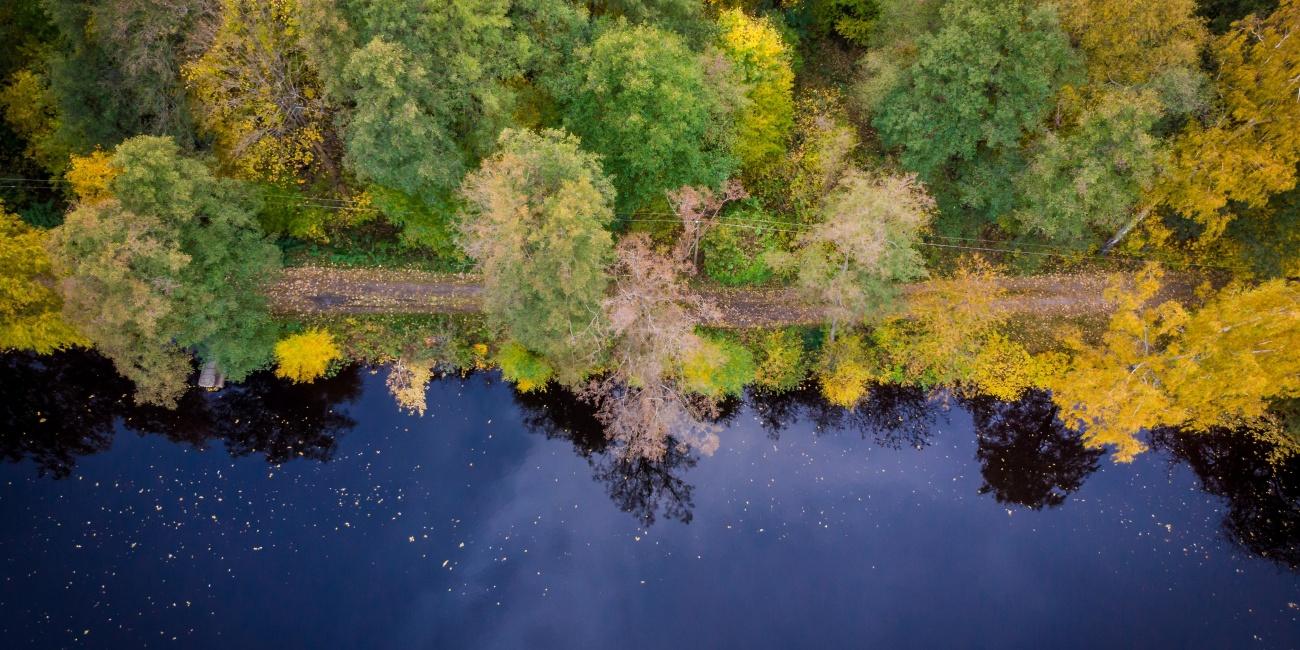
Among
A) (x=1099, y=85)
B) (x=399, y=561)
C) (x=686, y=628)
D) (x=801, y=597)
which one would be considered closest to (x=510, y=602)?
(x=399, y=561)

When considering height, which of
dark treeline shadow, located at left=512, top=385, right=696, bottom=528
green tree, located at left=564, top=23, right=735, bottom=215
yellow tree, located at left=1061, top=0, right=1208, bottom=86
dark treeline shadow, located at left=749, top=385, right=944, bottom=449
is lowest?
dark treeline shadow, located at left=512, top=385, right=696, bottom=528

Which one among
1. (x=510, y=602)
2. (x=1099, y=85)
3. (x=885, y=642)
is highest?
(x=1099, y=85)

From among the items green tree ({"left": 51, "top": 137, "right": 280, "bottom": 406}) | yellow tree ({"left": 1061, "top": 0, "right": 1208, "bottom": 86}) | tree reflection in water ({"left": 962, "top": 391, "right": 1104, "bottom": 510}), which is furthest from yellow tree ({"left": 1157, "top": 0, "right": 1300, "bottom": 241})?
green tree ({"left": 51, "top": 137, "right": 280, "bottom": 406})

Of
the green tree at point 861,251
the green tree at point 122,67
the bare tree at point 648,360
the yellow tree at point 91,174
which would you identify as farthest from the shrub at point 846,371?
the yellow tree at point 91,174

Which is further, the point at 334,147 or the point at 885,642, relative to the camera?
the point at 334,147

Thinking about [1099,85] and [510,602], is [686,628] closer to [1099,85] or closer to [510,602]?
[510,602]

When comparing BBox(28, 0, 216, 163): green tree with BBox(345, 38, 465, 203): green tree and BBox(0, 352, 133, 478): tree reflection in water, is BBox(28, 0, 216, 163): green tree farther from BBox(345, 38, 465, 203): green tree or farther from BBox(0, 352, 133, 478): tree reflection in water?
BBox(0, 352, 133, 478): tree reflection in water

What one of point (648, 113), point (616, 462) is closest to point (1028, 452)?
point (616, 462)

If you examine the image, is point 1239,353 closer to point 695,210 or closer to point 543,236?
point 695,210
